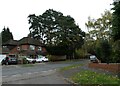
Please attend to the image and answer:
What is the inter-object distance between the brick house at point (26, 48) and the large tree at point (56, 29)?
2922mm

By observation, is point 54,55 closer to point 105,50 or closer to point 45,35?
point 45,35

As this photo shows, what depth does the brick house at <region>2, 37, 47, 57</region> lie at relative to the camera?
8796 centimetres

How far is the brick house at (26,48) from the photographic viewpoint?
8796 centimetres

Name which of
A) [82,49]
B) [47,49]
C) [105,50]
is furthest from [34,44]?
[105,50]

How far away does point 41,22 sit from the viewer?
9694cm

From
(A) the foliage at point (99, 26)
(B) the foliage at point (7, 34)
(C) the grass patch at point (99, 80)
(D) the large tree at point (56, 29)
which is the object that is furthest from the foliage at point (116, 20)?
(B) the foliage at point (7, 34)

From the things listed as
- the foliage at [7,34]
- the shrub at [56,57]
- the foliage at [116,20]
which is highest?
the foliage at [7,34]

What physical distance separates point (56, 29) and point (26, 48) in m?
10.3

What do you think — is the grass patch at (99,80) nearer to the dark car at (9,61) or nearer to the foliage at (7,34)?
the dark car at (9,61)

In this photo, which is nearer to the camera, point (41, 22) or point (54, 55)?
point (54, 55)

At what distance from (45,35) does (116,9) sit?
74.5 m

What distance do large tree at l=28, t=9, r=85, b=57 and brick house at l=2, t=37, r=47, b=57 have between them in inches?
115

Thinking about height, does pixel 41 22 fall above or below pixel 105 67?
above

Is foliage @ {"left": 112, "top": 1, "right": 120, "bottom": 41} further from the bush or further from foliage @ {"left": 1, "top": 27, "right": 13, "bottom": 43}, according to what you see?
foliage @ {"left": 1, "top": 27, "right": 13, "bottom": 43}
